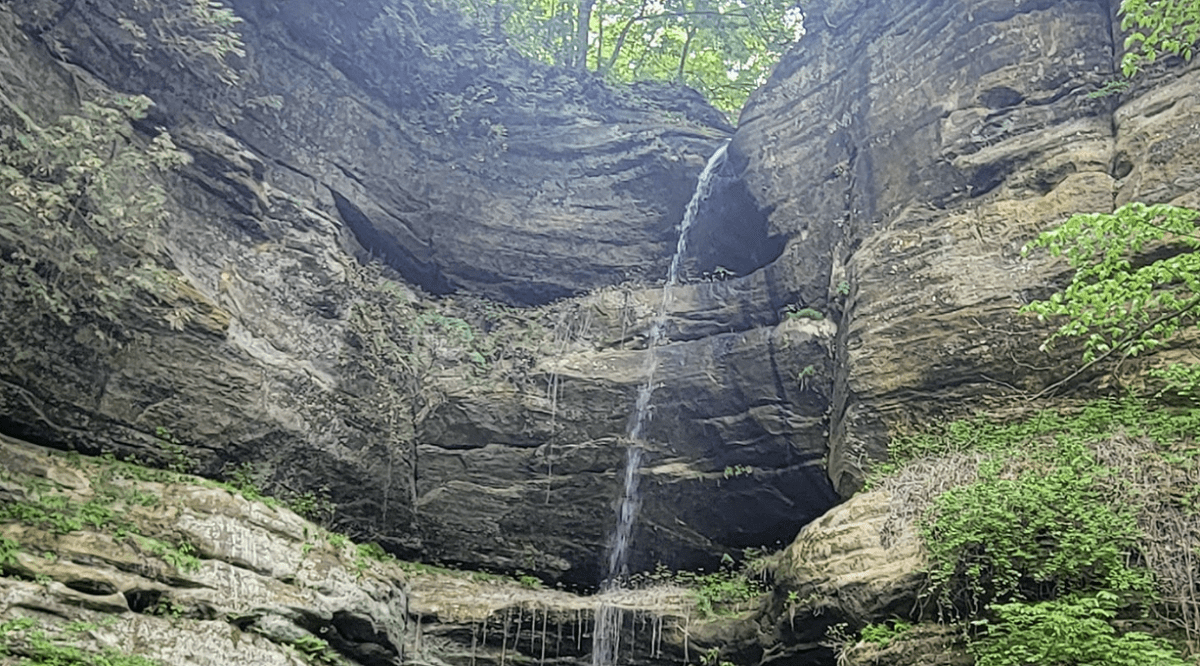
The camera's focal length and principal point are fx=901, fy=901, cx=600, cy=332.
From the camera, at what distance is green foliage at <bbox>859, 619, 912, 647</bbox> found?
7746mm

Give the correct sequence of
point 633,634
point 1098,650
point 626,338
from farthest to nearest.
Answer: point 626,338, point 633,634, point 1098,650

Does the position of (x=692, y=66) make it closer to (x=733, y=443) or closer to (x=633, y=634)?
(x=733, y=443)

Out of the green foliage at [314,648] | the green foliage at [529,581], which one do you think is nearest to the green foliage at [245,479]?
the green foliage at [314,648]

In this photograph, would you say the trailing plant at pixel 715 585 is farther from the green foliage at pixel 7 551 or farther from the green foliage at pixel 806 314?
the green foliage at pixel 7 551

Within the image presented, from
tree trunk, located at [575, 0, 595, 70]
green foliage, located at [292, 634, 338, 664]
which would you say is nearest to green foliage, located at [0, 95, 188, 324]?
green foliage, located at [292, 634, 338, 664]

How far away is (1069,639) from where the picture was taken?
639cm

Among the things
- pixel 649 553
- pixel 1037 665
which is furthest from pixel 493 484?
pixel 1037 665

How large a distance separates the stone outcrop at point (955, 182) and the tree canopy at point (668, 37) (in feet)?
20.2

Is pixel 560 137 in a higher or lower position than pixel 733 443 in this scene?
higher

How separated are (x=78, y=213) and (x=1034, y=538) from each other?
985 centimetres

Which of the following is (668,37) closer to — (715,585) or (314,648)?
(715,585)

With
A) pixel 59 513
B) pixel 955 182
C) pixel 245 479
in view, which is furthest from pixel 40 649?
pixel 955 182

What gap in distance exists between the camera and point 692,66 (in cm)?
2241

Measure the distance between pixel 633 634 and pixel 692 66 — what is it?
50.3ft
